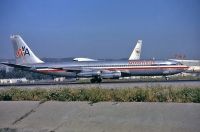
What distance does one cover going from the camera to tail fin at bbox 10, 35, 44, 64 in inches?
2178

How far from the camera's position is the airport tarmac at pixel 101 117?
1280cm

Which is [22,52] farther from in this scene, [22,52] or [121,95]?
[121,95]

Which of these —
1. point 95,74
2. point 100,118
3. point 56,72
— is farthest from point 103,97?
point 56,72

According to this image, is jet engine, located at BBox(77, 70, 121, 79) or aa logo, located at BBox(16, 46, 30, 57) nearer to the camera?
jet engine, located at BBox(77, 70, 121, 79)

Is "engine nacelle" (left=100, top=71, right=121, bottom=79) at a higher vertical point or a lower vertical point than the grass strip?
higher

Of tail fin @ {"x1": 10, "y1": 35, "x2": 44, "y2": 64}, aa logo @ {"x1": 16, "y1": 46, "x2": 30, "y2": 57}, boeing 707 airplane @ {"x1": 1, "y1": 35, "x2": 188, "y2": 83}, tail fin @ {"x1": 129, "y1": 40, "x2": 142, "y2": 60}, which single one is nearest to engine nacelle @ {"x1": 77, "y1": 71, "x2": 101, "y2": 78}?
boeing 707 airplane @ {"x1": 1, "y1": 35, "x2": 188, "y2": 83}

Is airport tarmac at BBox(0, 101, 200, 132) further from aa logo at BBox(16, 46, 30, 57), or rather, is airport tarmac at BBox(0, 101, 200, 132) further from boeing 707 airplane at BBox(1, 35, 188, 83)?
aa logo at BBox(16, 46, 30, 57)

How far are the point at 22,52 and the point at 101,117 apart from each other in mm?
43043

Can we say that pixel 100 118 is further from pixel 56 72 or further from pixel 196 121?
pixel 56 72

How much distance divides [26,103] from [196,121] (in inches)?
327

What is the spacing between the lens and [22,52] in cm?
5547

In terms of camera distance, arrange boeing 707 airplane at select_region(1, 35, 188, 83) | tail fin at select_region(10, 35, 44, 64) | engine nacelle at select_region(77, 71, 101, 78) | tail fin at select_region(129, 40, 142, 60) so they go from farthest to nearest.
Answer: tail fin at select_region(129, 40, 142, 60)
tail fin at select_region(10, 35, 44, 64)
engine nacelle at select_region(77, 71, 101, 78)
boeing 707 airplane at select_region(1, 35, 188, 83)

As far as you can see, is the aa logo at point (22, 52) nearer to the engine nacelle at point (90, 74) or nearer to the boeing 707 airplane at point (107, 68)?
the boeing 707 airplane at point (107, 68)

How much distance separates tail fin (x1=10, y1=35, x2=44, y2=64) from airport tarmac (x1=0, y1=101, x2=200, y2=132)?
38.7 m
